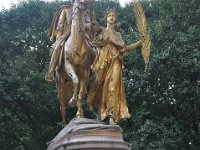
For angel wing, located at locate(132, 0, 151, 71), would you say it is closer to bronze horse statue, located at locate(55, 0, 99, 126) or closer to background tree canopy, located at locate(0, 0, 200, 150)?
bronze horse statue, located at locate(55, 0, 99, 126)

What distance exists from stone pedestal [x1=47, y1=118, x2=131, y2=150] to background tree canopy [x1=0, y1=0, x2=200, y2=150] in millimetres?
9320

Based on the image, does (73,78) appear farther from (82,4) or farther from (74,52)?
(82,4)

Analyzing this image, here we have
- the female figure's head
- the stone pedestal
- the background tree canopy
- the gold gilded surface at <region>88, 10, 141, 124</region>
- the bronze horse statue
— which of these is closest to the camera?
the stone pedestal

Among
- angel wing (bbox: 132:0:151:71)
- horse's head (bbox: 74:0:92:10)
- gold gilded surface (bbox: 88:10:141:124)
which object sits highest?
horse's head (bbox: 74:0:92:10)

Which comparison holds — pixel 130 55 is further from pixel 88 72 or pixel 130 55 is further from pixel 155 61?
pixel 88 72

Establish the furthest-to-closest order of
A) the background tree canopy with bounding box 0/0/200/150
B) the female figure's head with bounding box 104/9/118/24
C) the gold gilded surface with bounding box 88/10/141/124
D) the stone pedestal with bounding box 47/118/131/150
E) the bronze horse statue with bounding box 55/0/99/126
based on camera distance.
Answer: the background tree canopy with bounding box 0/0/200/150
the female figure's head with bounding box 104/9/118/24
the bronze horse statue with bounding box 55/0/99/126
the gold gilded surface with bounding box 88/10/141/124
the stone pedestal with bounding box 47/118/131/150

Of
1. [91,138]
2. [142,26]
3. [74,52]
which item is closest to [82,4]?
[74,52]

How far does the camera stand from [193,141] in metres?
21.1

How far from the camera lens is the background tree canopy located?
68.5 feet

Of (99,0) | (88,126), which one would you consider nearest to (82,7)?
(88,126)

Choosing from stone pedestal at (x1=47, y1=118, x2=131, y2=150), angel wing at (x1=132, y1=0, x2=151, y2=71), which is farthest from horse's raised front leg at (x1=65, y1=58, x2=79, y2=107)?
angel wing at (x1=132, y1=0, x2=151, y2=71)

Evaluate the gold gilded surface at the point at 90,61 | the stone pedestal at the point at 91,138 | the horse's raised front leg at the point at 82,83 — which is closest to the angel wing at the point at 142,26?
the gold gilded surface at the point at 90,61

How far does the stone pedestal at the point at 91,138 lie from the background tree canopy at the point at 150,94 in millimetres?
9320

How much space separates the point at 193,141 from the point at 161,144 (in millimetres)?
2154
